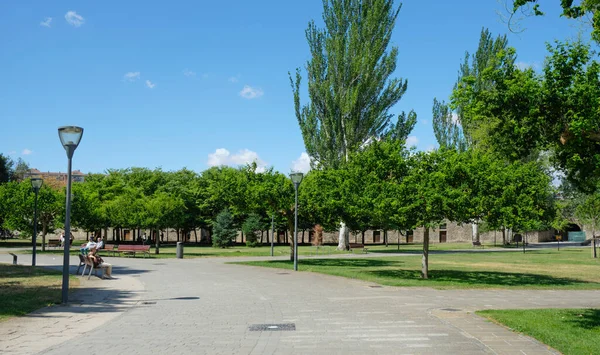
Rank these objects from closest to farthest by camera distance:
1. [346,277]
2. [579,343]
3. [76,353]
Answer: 1. [76,353]
2. [579,343]
3. [346,277]

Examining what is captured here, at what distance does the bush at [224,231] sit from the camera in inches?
2252

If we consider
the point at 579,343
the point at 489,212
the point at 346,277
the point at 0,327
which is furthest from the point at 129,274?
the point at 579,343

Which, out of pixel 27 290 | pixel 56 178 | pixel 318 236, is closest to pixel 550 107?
pixel 27 290

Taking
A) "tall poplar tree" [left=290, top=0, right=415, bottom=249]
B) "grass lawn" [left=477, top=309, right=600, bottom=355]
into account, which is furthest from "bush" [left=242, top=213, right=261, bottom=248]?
"grass lawn" [left=477, top=309, right=600, bottom=355]

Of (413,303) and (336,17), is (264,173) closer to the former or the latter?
(413,303)

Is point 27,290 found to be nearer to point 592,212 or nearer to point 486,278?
point 486,278

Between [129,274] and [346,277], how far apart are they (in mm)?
8644

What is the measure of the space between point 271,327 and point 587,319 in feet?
20.1

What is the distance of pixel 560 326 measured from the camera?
9242mm

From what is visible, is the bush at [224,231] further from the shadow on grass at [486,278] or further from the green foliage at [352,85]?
the shadow on grass at [486,278]

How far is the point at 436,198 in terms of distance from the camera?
682 inches

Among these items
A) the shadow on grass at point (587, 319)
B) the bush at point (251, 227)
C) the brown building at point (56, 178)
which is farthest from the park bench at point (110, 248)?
the brown building at point (56, 178)

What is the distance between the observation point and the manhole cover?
9.32 m

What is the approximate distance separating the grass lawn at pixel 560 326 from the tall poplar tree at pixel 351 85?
28980 millimetres
